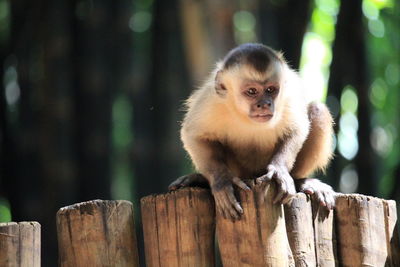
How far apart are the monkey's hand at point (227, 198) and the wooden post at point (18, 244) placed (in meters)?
1.35

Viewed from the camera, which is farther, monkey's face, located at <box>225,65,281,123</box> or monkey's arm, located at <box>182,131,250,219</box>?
monkey's face, located at <box>225,65,281,123</box>

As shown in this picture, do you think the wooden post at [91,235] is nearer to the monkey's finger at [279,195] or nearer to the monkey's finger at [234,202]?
the monkey's finger at [234,202]

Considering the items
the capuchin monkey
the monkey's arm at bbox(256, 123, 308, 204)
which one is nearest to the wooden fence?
the monkey's arm at bbox(256, 123, 308, 204)

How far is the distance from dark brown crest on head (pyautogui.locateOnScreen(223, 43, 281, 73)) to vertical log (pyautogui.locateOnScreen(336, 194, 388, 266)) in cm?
166

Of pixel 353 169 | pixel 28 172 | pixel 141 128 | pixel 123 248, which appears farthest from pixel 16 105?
pixel 123 248

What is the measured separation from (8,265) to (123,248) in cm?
86

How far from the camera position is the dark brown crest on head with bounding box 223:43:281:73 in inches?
277

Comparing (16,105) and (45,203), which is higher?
(16,105)

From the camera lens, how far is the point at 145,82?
1612 cm

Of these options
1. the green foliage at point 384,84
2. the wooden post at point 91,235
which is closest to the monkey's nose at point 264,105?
the wooden post at point 91,235

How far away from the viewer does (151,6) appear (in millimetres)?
16984

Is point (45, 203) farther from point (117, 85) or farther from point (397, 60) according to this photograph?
point (397, 60)

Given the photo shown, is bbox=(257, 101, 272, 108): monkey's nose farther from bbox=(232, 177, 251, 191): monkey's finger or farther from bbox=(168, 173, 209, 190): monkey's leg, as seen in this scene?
bbox=(232, 177, 251, 191): monkey's finger

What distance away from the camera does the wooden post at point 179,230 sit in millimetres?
5633
